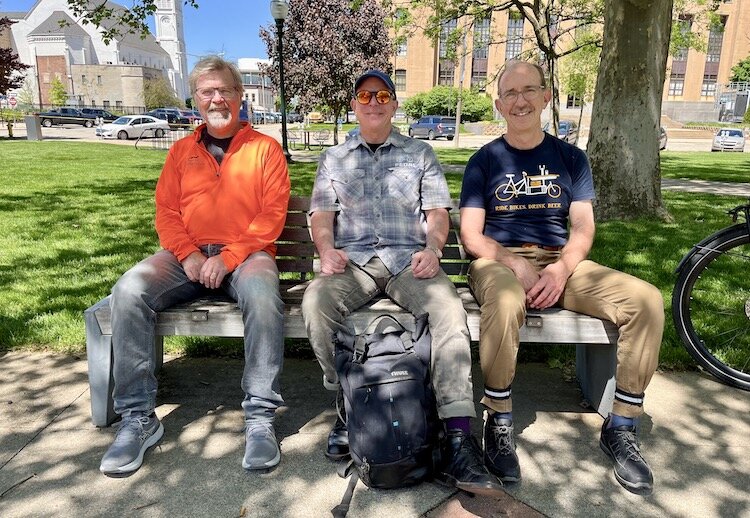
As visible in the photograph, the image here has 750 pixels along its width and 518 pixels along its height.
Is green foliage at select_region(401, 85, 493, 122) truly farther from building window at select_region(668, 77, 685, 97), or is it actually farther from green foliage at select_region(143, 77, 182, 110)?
green foliage at select_region(143, 77, 182, 110)

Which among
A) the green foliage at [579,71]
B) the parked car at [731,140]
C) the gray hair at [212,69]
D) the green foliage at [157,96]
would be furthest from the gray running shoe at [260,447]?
the green foliage at [157,96]

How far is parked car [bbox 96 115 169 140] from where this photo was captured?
32.8 meters

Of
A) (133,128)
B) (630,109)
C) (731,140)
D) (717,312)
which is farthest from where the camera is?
(133,128)

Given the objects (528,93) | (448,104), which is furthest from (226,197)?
(448,104)

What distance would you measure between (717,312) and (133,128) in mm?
33955

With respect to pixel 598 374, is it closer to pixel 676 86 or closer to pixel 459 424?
pixel 459 424

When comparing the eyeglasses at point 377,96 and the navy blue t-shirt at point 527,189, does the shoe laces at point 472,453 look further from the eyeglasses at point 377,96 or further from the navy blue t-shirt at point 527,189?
the eyeglasses at point 377,96

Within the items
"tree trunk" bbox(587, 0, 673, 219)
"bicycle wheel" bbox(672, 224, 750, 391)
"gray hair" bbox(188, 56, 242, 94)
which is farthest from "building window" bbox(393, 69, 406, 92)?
"gray hair" bbox(188, 56, 242, 94)

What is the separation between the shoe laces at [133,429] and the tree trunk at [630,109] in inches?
259

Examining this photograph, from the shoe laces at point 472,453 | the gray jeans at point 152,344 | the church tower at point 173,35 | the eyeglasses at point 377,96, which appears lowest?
the shoe laces at point 472,453

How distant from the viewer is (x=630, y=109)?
731cm

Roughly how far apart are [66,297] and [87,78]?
4273 inches

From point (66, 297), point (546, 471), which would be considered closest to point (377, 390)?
point (546, 471)

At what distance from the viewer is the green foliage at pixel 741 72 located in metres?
60.8
